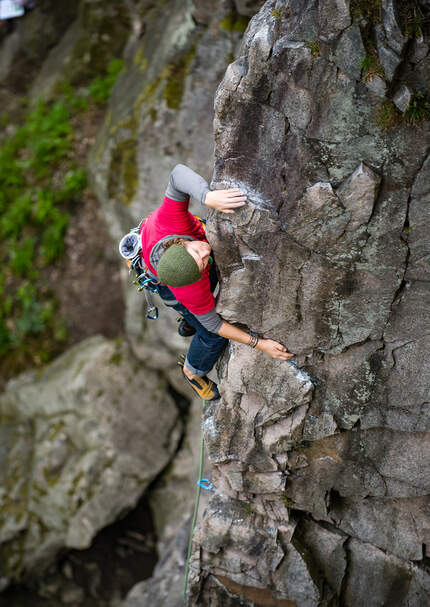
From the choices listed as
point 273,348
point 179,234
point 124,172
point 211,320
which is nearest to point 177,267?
point 179,234

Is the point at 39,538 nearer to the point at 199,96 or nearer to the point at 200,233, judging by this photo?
the point at 200,233

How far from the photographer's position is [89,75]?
11.5 metres

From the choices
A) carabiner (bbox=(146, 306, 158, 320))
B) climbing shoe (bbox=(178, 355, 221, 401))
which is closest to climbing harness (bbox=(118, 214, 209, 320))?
carabiner (bbox=(146, 306, 158, 320))

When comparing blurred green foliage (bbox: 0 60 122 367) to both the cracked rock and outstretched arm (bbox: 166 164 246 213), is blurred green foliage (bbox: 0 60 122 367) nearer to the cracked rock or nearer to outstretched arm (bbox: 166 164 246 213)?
outstretched arm (bbox: 166 164 246 213)

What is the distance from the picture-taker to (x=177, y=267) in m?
3.95

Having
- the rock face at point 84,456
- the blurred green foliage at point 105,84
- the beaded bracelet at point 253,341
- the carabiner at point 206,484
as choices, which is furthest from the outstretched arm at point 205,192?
the blurred green foliage at point 105,84

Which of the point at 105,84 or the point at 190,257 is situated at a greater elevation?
the point at 105,84

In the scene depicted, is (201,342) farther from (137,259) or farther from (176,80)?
(176,80)

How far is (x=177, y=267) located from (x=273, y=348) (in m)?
1.48

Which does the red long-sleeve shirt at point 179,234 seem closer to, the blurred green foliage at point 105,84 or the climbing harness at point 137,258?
the climbing harness at point 137,258

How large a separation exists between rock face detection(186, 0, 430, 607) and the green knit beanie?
0.55 metres

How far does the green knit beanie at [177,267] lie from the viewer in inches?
155

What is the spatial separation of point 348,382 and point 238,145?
2630 mm

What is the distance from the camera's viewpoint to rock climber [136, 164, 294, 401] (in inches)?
158
